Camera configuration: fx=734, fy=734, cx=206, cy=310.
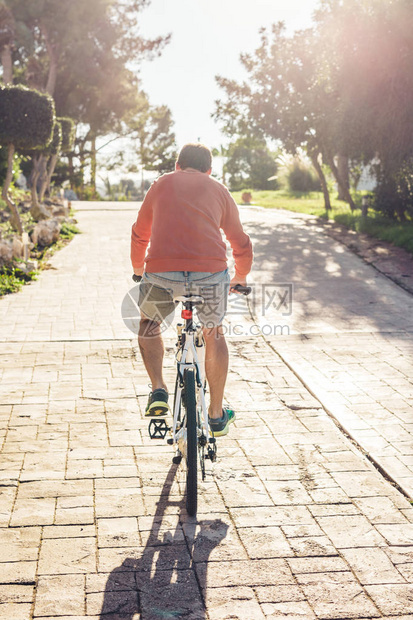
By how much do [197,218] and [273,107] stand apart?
18.6 metres

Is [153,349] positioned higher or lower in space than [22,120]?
lower

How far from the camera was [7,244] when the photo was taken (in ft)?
37.5

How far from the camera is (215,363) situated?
4273 mm

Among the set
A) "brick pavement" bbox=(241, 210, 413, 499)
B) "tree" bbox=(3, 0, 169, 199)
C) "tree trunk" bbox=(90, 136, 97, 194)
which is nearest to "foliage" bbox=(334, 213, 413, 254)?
"brick pavement" bbox=(241, 210, 413, 499)

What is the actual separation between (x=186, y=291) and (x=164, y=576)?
5.00 ft

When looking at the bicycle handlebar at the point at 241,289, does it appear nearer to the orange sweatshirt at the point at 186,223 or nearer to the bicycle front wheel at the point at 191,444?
the orange sweatshirt at the point at 186,223

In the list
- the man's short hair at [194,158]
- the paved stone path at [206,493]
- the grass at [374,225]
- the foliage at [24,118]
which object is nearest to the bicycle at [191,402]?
the paved stone path at [206,493]

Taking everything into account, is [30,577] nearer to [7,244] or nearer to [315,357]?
[315,357]

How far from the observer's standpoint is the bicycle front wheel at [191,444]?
378 cm

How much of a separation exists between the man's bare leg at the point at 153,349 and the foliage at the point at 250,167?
1619 inches

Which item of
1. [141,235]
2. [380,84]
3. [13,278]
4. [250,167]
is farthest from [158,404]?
[250,167]

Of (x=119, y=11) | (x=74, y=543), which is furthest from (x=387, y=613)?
(x=119, y=11)

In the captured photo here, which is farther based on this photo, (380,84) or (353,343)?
(380,84)

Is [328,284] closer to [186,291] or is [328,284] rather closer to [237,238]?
[237,238]
